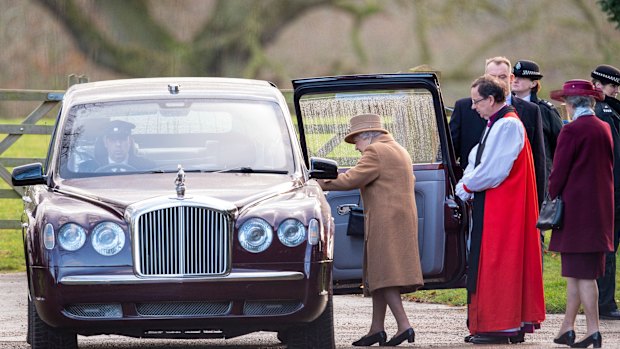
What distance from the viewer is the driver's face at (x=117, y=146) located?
9.10 meters

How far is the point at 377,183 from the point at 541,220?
1.06 m

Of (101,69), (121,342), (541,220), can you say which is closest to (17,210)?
(101,69)

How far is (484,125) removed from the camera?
1066 centimetres

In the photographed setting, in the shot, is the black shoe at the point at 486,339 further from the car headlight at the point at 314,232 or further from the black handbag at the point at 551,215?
the car headlight at the point at 314,232

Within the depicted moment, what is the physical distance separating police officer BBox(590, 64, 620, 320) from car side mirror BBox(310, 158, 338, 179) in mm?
3204

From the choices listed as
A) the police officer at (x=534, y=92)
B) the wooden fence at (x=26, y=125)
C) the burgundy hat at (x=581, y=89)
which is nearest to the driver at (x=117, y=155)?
the burgundy hat at (x=581, y=89)

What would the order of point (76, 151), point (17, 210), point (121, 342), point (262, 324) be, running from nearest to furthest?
1. point (262, 324)
2. point (76, 151)
3. point (121, 342)
4. point (17, 210)

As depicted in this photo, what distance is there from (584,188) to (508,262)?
0.67 m

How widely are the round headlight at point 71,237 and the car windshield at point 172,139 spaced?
949 mm

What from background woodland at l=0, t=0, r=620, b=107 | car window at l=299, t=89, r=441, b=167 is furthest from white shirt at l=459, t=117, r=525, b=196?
background woodland at l=0, t=0, r=620, b=107

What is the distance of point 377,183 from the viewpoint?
956 centimetres

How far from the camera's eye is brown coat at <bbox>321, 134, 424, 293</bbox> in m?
9.50

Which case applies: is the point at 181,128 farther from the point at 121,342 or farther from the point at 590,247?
the point at 590,247

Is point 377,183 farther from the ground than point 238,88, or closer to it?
closer to it
